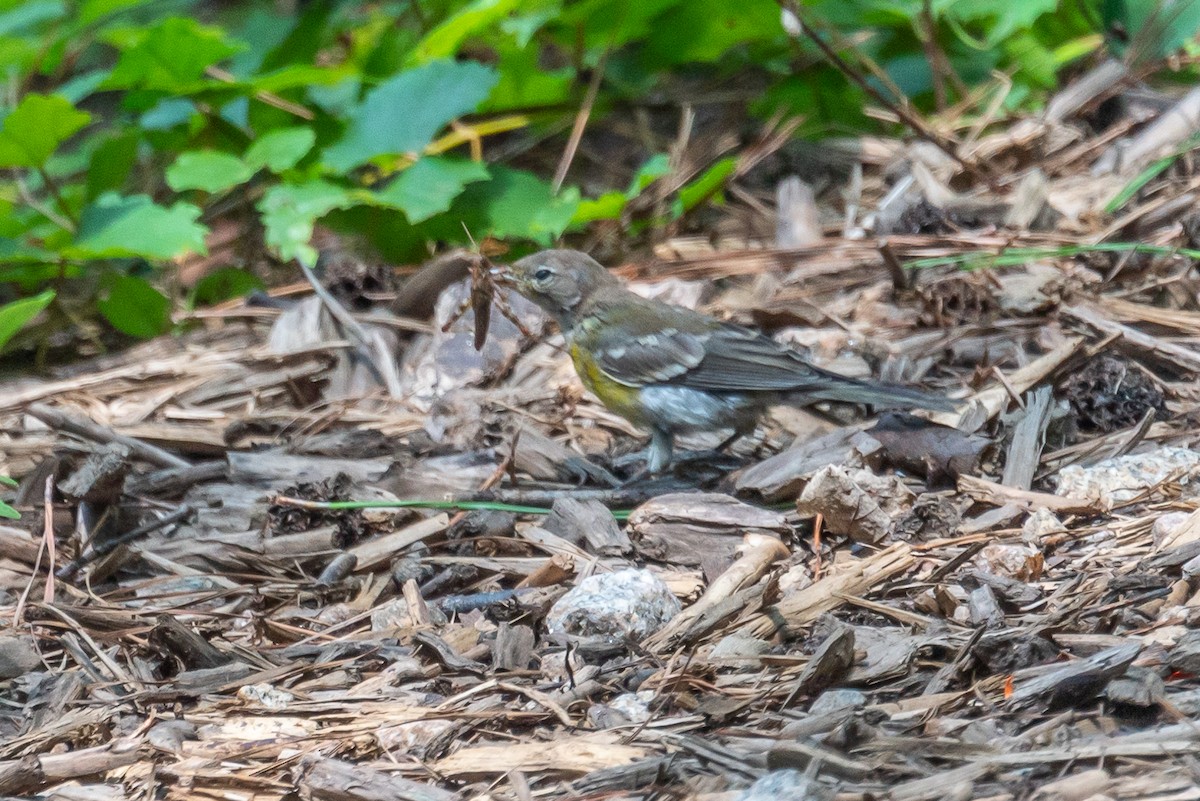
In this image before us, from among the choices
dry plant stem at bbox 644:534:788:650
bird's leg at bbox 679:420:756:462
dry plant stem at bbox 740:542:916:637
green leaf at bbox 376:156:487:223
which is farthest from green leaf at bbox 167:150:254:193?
dry plant stem at bbox 740:542:916:637

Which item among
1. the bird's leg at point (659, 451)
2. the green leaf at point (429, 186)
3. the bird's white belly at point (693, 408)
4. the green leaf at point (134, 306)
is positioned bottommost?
the green leaf at point (134, 306)

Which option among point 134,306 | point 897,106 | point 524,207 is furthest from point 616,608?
point 134,306

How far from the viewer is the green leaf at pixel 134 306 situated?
615 centimetres

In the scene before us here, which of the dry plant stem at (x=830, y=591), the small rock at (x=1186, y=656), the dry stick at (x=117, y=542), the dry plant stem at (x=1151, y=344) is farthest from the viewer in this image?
the dry plant stem at (x=1151, y=344)

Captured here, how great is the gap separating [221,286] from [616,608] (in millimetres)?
4315

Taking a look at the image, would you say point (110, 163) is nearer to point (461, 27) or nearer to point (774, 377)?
point (461, 27)

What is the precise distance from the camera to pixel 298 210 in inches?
229

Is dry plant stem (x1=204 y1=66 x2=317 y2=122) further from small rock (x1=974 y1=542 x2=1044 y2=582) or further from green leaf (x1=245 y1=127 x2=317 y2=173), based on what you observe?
small rock (x1=974 y1=542 x2=1044 y2=582)

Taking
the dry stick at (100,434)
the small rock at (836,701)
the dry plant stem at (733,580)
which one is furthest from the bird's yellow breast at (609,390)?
the small rock at (836,701)

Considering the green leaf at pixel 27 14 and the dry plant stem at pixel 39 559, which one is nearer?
the dry plant stem at pixel 39 559

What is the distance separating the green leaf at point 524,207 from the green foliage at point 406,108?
0.01 meters

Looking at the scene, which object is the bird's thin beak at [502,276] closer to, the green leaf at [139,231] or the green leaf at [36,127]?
the green leaf at [139,231]

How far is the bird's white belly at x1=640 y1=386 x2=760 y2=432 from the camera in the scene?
193 inches

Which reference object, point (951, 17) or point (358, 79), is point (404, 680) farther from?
point (951, 17)
